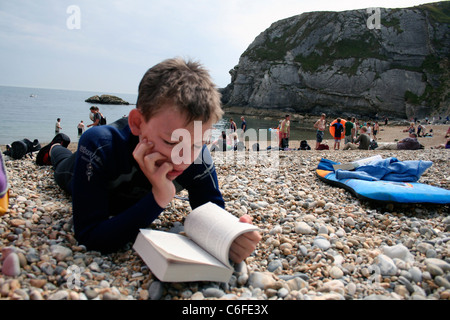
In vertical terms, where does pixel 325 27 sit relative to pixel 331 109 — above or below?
above

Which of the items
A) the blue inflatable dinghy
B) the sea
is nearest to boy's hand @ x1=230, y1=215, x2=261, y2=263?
the blue inflatable dinghy

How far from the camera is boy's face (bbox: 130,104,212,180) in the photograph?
1.79 meters

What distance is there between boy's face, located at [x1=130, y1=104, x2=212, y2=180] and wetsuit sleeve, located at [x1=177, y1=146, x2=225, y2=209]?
583 mm

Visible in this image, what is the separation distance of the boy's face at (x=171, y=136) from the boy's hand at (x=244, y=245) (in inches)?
25.8

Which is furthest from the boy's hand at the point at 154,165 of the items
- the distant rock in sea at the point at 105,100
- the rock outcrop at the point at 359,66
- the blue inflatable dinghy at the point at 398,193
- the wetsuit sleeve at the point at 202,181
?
the distant rock in sea at the point at 105,100

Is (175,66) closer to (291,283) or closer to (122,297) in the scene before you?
(122,297)

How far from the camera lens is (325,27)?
69375 mm

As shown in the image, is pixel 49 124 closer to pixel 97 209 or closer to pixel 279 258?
pixel 97 209

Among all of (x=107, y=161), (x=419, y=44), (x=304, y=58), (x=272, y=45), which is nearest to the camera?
(x=107, y=161)

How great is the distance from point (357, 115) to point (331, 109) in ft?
18.7

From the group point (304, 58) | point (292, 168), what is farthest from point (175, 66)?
point (304, 58)

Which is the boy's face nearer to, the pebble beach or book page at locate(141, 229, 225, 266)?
book page at locate(141, 229, 225, 266)

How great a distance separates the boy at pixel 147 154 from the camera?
1821 millimetres

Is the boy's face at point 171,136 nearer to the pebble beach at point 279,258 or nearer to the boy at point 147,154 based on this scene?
the boy at point 147,154
